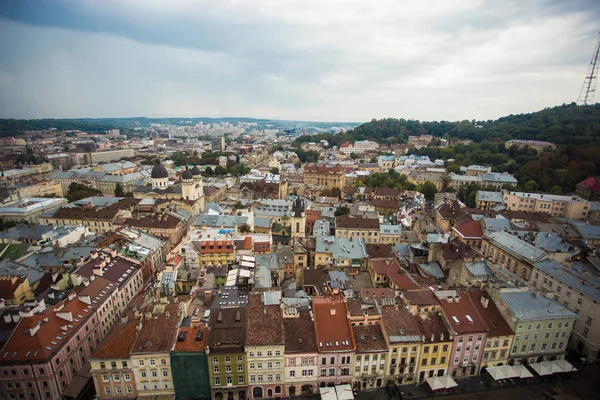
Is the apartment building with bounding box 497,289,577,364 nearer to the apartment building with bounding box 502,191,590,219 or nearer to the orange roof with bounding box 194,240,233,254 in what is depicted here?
the orange roof with bounding box 194,240,233,254

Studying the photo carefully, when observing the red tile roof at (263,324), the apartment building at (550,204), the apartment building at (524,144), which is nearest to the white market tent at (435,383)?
the red tile roof at (263,324)

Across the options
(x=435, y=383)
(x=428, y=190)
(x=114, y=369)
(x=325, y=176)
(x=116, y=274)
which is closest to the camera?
(x=114, y=369)

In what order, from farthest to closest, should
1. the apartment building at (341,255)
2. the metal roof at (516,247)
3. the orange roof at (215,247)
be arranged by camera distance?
1. the apartment building at (341,255)
2. the orange roof at (215,247)
3. the metal roof at (516,247)

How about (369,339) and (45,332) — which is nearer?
(45,332)

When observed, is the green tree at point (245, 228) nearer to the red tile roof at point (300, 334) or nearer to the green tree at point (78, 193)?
the red tile roof at point (300, 334)

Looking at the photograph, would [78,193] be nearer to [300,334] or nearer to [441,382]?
[300,334]

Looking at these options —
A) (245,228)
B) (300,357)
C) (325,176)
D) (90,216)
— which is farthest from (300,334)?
(325,176)
